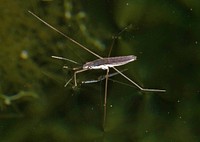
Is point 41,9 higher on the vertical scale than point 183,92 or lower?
higher

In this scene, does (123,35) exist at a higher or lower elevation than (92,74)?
higher

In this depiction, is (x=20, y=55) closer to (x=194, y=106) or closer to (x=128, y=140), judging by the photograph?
(x=128, y=140)

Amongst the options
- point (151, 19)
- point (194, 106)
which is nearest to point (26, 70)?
point (151, 19)

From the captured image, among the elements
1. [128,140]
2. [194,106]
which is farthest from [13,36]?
[194,106]

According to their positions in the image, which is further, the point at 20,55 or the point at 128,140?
the point at 20,55

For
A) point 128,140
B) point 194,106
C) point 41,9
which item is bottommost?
point 128,140

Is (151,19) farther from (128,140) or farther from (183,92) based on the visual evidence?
(128,140)
